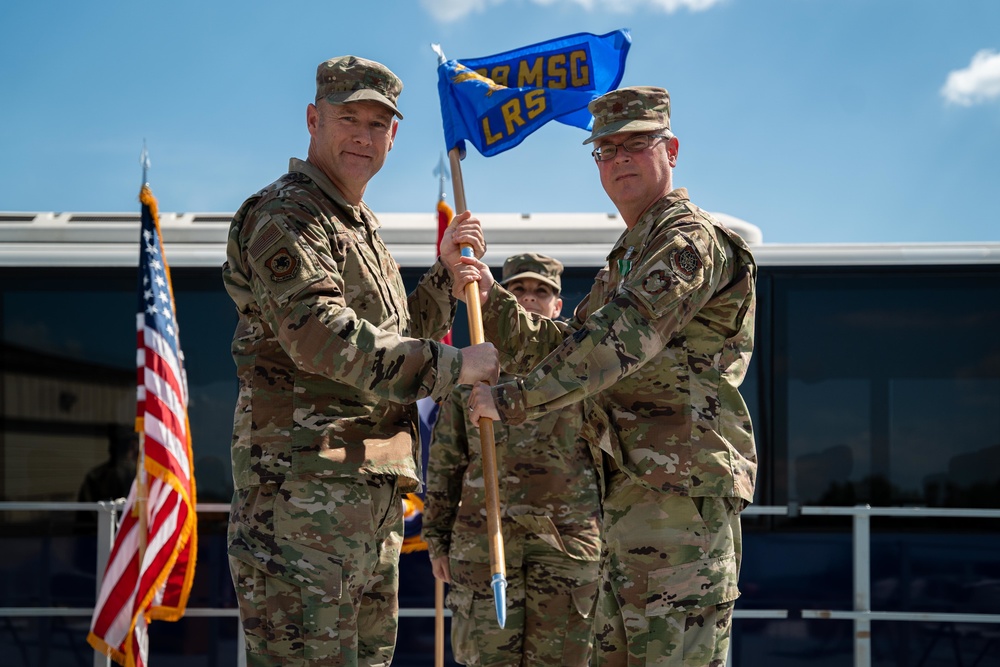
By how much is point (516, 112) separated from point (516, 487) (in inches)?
64.3

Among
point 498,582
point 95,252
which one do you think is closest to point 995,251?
point 498,582

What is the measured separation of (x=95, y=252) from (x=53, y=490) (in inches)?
55.0

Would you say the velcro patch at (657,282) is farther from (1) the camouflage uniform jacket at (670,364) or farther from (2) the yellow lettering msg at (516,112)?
(2) the yellow lettering msg at (516,112)

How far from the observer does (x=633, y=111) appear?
10.7 ft

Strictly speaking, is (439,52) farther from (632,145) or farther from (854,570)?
(854,570)

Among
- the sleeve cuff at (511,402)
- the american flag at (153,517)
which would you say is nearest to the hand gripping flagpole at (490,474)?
the sleeve cuff at (511,402)

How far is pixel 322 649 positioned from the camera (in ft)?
9.29

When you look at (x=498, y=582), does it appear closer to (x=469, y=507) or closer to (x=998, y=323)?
(x=469, y=507)

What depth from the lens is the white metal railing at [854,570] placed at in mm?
5461

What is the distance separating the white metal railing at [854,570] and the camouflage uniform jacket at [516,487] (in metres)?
1.26

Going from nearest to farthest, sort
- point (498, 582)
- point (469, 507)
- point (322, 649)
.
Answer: point (322, 649), point (498, 582), point (469, 507)

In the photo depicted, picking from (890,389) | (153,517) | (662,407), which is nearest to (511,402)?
(662,407)

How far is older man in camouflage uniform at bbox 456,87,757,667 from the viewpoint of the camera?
2982mm

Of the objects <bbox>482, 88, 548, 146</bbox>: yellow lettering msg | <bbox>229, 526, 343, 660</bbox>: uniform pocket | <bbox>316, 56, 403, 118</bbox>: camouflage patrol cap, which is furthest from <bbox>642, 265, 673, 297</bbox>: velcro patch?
<bbox>229, 526, 343, 660</bbox>: uniform pocket
